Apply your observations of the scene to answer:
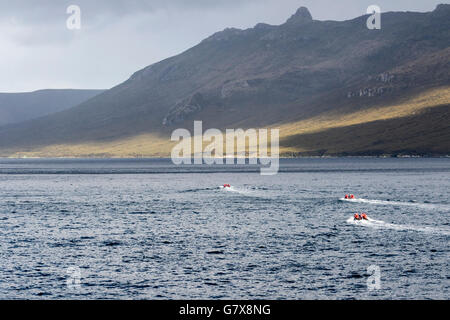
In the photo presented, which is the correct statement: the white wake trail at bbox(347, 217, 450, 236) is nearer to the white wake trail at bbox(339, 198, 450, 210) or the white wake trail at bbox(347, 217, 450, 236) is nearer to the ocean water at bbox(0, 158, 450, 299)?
the ocean water at bbox(0, 158, 450, 299)

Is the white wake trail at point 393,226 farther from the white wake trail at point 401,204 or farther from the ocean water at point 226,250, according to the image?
the white wake trail at point 401,204

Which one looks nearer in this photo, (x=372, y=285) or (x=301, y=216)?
(x=372, y=285)

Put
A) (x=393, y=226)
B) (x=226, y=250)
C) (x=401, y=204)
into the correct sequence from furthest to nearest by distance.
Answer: (x=401, y=204), (x=393, y=226), (x=226, y=250)

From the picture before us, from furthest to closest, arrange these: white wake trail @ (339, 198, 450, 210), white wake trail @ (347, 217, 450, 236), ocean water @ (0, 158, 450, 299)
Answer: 1. white wake trail @ (339, 198, 450, 210)
2. white wake trail @ (347, 217, 450, 236)
3. ocean water @ (0, 158, 450, 299)

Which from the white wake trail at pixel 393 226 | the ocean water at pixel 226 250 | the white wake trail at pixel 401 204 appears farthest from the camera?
the white wake trail at pixel 401 204

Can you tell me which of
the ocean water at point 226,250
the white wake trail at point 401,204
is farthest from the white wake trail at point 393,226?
the white wake trail at point 401,204

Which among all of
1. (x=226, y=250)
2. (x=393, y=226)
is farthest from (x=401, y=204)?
(x=226, y=250)

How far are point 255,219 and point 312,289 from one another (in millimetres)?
42802

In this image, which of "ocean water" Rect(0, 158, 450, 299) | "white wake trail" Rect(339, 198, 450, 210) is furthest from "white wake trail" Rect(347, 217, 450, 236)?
"white wake trail" Rect(339, 198, 450, 210)

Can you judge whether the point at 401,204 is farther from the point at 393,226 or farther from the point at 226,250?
the point at 226,250

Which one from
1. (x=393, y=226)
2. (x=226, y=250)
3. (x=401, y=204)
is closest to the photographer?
(x=226, y=250)

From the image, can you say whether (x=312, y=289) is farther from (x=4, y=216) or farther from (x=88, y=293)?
(x=4, y=216)
